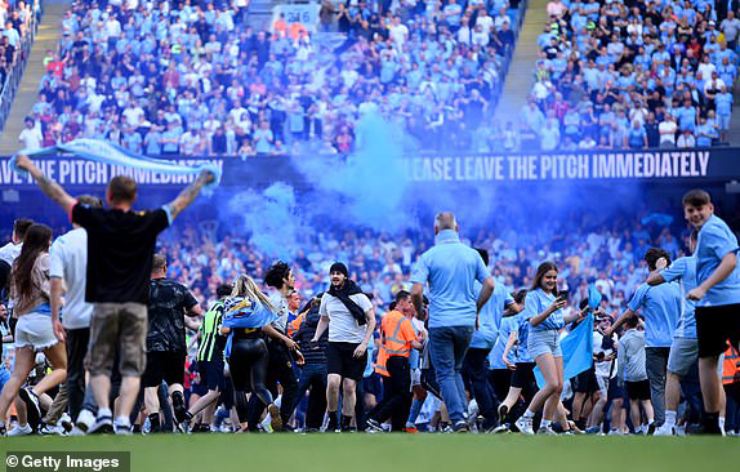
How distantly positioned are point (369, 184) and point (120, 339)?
1857cm

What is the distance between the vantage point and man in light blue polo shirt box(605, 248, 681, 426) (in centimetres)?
1341

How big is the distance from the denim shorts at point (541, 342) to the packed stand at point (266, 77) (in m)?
14.8

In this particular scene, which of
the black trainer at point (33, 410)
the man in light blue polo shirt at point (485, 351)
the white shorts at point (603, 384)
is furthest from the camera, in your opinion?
the white shorts at point (603, 384)

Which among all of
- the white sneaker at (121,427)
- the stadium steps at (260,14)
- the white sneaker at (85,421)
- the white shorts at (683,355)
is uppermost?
the stadium steps at (260,14)

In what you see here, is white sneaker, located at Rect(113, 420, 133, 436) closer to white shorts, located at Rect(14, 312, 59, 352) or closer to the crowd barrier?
white shorts, located at Rect(14, 312, 59, 352)

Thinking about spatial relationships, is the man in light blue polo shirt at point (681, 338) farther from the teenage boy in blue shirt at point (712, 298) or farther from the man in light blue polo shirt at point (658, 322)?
→ the man in light blue polo shirt at point (658, 322)

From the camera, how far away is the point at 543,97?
27.9 m

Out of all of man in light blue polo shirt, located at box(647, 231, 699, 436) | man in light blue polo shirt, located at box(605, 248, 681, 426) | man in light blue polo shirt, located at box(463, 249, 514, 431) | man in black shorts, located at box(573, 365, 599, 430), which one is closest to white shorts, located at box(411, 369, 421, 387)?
man in black shorts, located at box(573, 365, 599, 430)

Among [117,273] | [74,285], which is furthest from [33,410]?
[117,273]

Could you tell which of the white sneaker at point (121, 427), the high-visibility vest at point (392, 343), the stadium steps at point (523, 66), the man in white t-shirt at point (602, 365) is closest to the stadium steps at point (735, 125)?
the stadium steps at point (523, 66)

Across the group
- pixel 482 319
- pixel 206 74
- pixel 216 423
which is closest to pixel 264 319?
pixel 482 319

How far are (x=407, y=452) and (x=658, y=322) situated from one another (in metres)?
5.00

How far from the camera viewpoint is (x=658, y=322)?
528 inches

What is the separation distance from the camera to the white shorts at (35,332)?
11.2 metres
